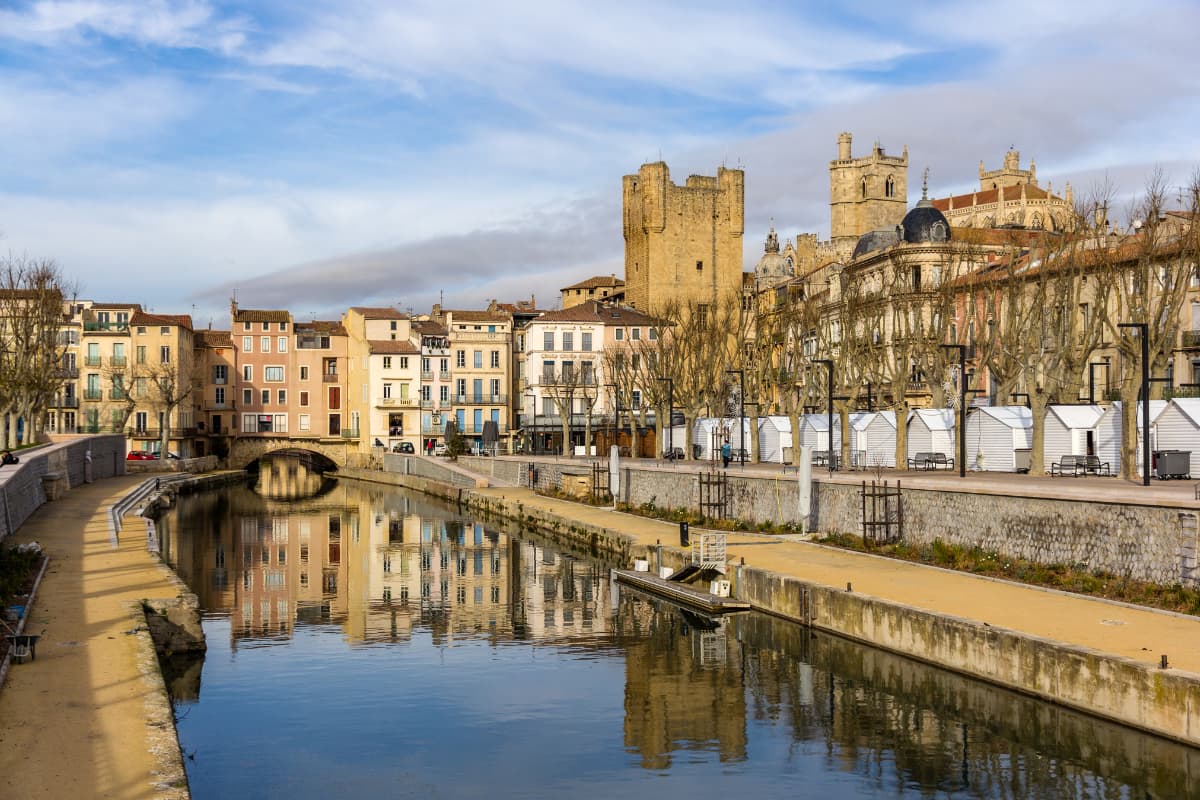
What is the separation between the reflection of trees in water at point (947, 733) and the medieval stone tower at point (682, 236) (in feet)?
→ 252

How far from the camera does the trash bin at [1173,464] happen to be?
33.6 meters

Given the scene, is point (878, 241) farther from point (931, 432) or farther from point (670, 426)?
point (931, 432)

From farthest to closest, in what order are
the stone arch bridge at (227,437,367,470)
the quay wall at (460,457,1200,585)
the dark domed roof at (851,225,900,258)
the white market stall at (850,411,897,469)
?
the stone arch bridge at (227,437,367,470), the dark domed roof at (851,225,900,258), the white market stall at (850,411,897,469), the quay wall at (460,457,1200,585)

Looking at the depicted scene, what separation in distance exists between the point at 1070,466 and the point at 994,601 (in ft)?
58.5

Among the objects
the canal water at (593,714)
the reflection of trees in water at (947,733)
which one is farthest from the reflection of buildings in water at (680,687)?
the reflection of trees in water at (947,733)

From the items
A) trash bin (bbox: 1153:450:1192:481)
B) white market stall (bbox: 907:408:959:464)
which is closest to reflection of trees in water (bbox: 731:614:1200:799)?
trash bin (bbox: 1153:450:1192:481)

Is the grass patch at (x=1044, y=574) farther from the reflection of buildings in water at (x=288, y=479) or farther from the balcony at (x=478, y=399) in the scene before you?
the balcony at (x=478, y=399)

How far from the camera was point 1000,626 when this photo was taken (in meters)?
19.2

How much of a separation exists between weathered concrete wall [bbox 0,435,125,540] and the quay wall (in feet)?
68.1

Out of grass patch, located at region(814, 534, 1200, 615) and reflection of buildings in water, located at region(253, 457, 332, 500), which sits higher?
grass patch, located at region(814, 534, 1200, 615)

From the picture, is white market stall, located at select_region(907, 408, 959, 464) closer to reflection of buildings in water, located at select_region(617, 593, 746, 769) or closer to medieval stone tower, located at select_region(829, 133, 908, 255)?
reflection of buildings in water, located at select_region(617, 593, 746, 769)

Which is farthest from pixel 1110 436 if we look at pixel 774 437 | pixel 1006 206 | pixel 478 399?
pixel 1006 206

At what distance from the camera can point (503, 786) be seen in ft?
53.0

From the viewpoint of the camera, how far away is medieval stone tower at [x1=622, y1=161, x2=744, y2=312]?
98.6 metres
